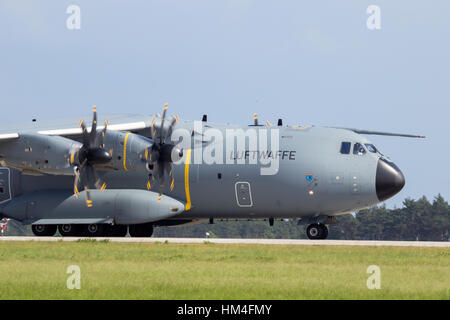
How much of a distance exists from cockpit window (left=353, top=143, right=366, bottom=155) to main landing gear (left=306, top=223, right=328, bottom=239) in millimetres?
3341

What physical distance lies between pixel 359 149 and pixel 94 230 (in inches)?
458

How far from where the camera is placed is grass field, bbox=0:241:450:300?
14703mm

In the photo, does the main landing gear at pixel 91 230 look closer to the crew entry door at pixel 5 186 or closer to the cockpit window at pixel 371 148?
the crew entry door at pixel 5 186

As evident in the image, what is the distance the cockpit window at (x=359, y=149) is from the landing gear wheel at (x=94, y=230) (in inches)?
435

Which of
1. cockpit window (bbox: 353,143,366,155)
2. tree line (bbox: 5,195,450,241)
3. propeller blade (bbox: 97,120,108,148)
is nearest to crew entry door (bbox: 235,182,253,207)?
cockpit window (bbox: 353,143,366,155)

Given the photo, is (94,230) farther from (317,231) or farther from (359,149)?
(359,149)

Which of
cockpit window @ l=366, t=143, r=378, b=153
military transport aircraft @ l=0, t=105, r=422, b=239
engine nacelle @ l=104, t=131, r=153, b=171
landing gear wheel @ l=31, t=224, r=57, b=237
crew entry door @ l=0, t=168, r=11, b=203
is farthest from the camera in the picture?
landing gear wheel @ l=31, t=224, r=57, b=237

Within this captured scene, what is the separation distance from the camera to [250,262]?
21.2 meters

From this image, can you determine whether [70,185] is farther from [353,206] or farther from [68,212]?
[353,206]

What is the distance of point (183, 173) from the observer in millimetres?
31969

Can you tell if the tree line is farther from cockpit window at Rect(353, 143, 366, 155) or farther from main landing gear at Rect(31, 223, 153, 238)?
cockpit window at Rect(353, 143, 366, 155)

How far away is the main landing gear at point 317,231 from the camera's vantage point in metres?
31.0

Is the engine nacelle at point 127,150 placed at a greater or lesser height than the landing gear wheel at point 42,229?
greater

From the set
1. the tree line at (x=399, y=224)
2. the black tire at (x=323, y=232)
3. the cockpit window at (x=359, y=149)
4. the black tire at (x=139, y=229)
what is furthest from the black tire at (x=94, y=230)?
the tree line at (x=399, y=224)
